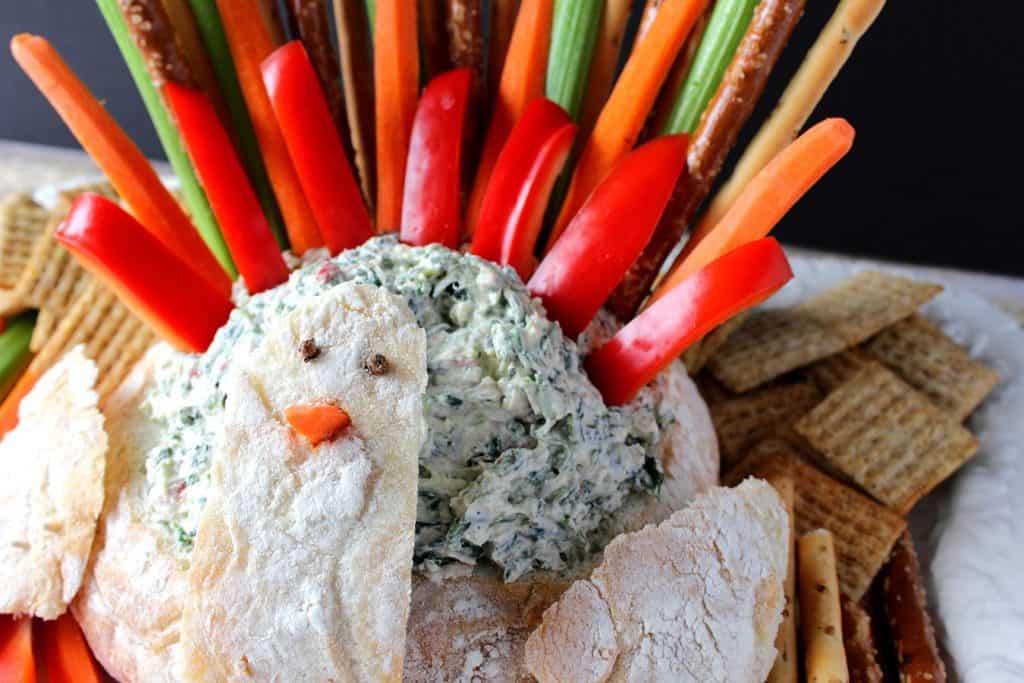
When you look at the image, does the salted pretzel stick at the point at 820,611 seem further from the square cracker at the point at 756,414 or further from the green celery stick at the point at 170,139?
the green celery stick at the point at 170,139

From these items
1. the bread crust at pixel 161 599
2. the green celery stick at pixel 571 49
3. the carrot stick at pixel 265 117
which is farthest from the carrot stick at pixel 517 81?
the bread crust at pixel 161 599

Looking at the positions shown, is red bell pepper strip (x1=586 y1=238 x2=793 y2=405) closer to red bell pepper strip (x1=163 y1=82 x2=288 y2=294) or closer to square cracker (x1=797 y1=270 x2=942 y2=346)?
red bell pepper strip (x1=163 y1=82 x2=288 y2=294)

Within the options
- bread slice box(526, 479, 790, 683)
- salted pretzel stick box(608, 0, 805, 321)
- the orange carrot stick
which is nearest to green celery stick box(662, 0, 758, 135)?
salted pretzel stick box(608, 0, 805, 321)

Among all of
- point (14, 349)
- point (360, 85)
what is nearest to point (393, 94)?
point (360, 85)

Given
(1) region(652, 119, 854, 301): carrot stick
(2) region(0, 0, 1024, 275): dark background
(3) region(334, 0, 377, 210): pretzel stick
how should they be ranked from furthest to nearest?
(2) region(0, 0, 1024, 275): dark background
(3) region(334, 0, 377, 210): pretzel stick
(1) region(652, 119, 854, 301): carrot stick

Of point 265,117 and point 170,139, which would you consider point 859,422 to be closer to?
point 265,117

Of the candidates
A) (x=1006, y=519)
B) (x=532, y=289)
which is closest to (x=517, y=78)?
(x=532, y=289)
